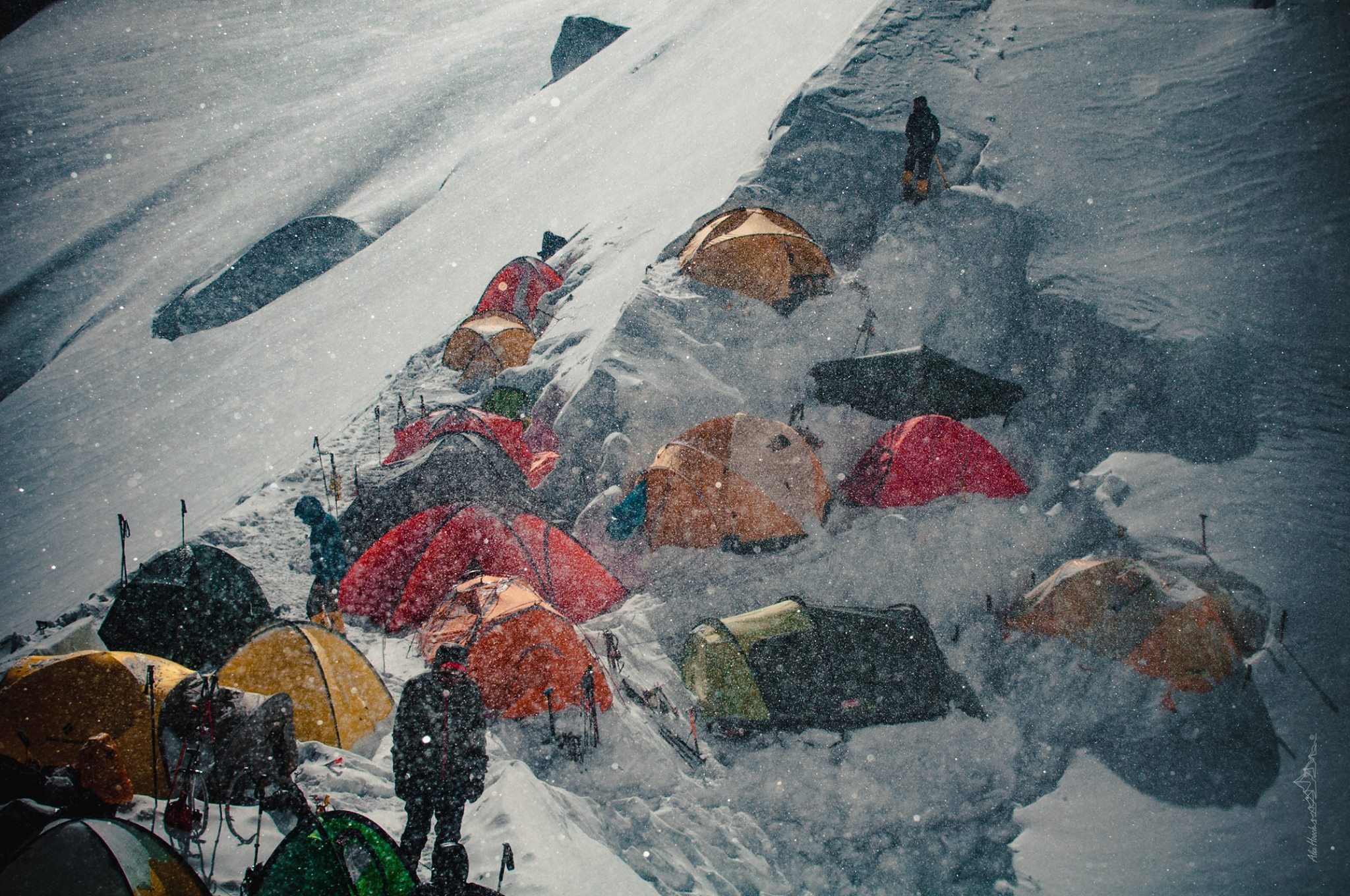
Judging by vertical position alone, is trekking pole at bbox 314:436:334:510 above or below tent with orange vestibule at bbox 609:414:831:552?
above

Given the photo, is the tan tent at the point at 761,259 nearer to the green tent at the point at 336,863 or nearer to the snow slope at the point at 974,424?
the snow slope at the point at 974,424

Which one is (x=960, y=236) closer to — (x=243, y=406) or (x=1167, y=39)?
(x=1167, y=39)

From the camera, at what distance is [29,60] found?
221ft

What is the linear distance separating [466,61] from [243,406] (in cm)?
5610

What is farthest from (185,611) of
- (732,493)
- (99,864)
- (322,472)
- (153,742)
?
(732,493)

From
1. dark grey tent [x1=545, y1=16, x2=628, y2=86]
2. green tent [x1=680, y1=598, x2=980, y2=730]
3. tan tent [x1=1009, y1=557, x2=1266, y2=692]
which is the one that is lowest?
tan tent [x1=1009, y1=557, x2=1266, y2=692]

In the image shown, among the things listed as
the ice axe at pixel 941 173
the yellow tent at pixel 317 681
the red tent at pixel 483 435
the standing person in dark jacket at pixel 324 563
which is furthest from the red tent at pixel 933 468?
the standing person in dark jacket at pixel 324 563

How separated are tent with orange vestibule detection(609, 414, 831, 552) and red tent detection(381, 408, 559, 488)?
237cm

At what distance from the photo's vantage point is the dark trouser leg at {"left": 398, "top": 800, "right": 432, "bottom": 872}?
4.87 metres

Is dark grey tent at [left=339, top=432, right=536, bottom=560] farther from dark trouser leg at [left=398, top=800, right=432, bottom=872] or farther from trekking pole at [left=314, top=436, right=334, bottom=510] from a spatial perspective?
dark trouser leg at [left=398, top=800, right=432, bottom=872]

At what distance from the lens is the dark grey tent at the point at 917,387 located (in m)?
10.6

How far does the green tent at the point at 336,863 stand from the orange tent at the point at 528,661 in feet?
8.63

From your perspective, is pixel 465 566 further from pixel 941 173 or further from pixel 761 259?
pixel 941 173

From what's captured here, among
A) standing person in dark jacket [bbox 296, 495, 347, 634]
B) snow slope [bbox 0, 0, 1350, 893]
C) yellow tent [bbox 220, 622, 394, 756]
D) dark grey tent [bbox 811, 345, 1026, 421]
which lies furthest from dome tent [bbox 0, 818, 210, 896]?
dark grey tent [bbox 811, 345, 1026, 421]
